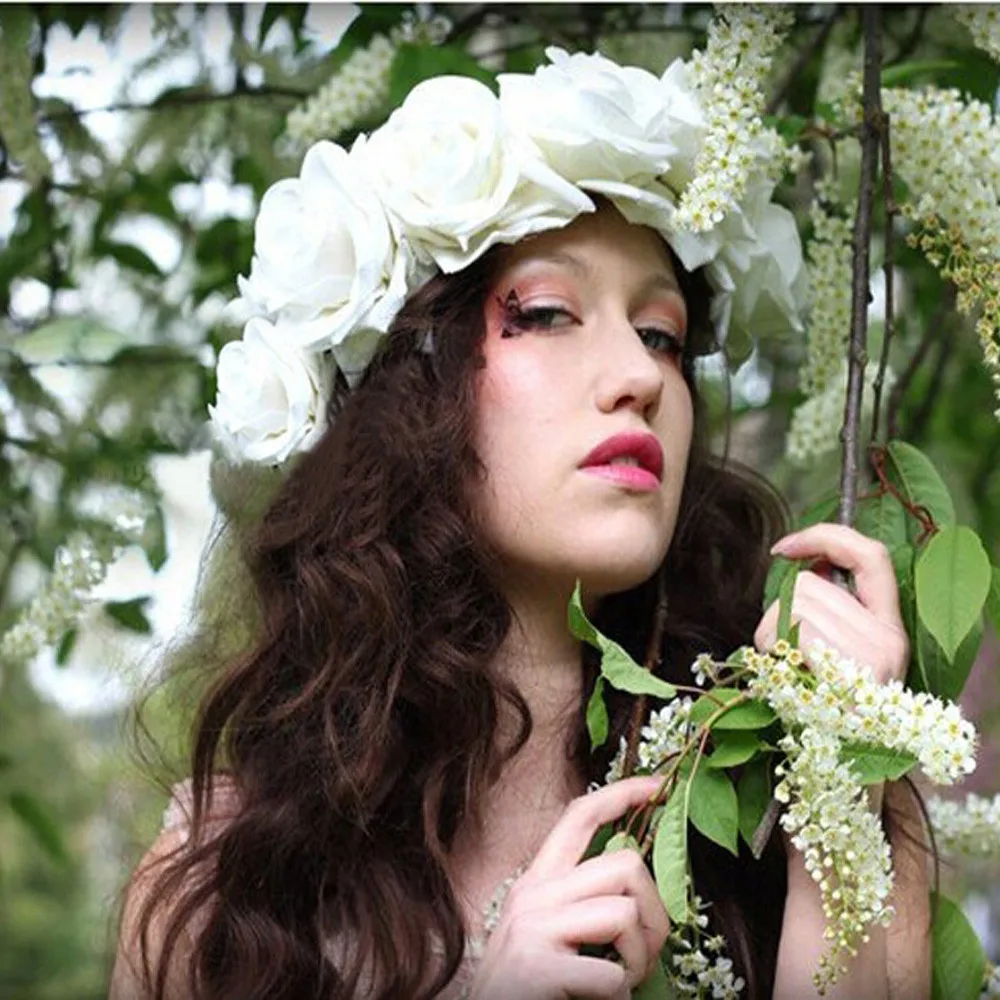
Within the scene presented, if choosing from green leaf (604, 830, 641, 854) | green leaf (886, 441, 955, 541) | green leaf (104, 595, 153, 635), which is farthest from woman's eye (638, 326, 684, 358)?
green leaf (104, 595, 153, 635)

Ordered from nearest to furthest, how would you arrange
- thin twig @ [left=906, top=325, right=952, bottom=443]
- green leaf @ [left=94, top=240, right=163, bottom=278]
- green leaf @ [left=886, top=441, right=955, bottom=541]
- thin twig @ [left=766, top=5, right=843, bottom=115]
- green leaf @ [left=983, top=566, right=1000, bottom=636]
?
green leaf @ [left=983, top=566, right=1000, bottom=636], green leaf @ [left=886, top=441, right=955, bottom=541], thin twig @ [left=766, top=5, right=843, bottom=115], thin twig @ [left=906, top=325, right=952, bottom=443], green leaf @ [left=94, top=240, right=163, bottom=278]

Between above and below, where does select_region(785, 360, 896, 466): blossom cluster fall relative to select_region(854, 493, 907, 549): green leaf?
below

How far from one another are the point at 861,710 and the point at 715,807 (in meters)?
0.15

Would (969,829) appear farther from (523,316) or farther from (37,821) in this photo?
(37,821)

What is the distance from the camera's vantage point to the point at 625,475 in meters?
1.64

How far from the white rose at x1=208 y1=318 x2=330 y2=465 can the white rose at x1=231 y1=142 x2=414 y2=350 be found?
23 mm

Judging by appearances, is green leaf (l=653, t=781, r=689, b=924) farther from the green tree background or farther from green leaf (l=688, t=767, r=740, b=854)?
the green tree background

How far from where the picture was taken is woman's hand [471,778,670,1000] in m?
1.41

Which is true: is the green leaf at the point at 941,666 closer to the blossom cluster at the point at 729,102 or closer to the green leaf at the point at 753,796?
the green leaf at the point at 753,796

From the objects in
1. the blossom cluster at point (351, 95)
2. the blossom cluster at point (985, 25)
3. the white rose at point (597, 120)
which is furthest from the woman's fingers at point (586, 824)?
the blossom cluster at point (351, 95)

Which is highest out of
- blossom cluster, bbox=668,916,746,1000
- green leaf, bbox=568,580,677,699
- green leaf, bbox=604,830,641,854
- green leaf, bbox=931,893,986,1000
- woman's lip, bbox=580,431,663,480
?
woman's lip, bbox=580,431,663,480

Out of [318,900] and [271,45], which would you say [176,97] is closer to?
[271,45]

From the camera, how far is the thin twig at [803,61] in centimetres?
220

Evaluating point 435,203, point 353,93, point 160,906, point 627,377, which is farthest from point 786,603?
point 353,93
